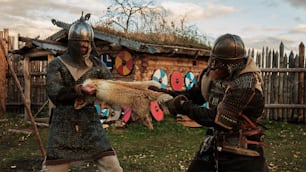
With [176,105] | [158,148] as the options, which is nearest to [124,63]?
[158,148]

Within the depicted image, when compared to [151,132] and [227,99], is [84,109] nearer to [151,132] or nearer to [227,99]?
[227,99]

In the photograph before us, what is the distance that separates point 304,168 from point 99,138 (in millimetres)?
4446

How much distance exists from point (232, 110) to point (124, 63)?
333 inches

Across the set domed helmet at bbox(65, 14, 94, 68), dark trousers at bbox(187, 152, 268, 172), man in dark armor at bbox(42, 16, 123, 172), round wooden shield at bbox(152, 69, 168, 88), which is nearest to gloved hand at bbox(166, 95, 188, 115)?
dark trousers at bbox(187, 152, 268, 172)

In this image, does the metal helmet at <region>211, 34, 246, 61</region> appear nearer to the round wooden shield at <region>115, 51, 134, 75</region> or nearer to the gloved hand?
the gloved hand

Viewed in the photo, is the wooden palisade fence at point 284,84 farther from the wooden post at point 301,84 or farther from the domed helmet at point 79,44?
the domed helmet at point 79,44

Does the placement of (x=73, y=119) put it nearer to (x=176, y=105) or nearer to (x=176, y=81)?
(x=176, y=105)

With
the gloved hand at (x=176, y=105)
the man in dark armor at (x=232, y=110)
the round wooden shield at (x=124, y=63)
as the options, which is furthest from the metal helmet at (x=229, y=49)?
the round wooden shield at (x=124, y=63)

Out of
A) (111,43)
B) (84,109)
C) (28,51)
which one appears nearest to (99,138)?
(84,109)

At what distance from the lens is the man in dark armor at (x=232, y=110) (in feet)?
9.36

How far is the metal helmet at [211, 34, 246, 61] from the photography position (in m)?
2.93

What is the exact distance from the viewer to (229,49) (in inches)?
115

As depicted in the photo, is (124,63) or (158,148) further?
(124,63)

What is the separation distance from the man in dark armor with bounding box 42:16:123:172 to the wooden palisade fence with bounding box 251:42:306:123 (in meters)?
9.13
